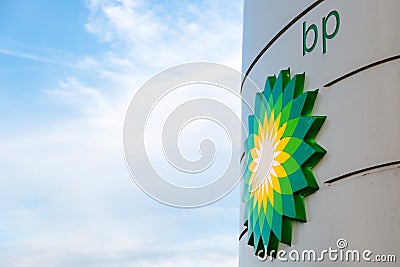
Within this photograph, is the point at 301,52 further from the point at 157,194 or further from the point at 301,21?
the point at 157,194

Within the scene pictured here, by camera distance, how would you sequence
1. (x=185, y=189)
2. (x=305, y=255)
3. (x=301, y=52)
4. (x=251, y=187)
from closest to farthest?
(x=305, y=255)
(x=301, y=52)
(x=251, y=187)
(x=185, y=189)

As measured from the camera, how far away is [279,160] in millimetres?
1993

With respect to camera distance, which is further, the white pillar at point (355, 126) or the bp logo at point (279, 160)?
the bp logo at point (279, 160)

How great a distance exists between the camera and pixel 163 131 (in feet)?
8.11

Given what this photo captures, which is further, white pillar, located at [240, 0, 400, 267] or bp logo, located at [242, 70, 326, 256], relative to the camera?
bp logo, located at [242, 70, 326, 256]

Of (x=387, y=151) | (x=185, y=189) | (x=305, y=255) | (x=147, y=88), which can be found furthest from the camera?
(x=147, y=88)

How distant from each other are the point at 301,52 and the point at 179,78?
30.5 inches

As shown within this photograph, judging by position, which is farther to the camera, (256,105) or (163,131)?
(163,131)

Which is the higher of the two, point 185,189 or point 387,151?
point 185,189

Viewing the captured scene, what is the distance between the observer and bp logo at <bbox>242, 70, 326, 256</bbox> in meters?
1.82

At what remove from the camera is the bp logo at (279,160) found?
71.7 inches

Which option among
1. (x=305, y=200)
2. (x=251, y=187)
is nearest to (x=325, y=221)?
(x=305, y=200)

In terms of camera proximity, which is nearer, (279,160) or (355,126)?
(355,126)

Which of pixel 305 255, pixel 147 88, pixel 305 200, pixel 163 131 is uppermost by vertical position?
pixel 147 88
